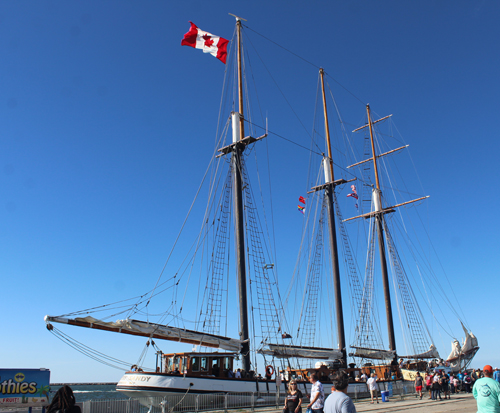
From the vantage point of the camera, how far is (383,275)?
43.6m

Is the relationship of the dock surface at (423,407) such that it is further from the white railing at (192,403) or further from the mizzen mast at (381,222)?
the mizzen mast at (381,222)

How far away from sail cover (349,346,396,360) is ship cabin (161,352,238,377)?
16.1m

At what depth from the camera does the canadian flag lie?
1077 inches

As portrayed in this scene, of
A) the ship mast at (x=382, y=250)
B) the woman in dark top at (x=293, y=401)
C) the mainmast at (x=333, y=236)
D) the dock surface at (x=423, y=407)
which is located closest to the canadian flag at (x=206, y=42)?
the mainmast at (x=333, y=236)

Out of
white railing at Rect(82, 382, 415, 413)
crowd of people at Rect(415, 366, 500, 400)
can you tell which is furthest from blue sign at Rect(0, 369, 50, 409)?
crowd of people at Rect(415, 366, 500, 400)

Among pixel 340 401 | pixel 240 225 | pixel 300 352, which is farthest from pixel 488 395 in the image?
pixel 300 352

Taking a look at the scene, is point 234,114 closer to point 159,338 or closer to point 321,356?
point 159,338

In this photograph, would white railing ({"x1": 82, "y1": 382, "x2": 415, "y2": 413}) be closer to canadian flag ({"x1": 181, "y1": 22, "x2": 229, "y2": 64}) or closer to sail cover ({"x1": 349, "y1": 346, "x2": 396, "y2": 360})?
sail cover ({"x1": 349, "y1": 346, "x2": 396, "y2": 360})

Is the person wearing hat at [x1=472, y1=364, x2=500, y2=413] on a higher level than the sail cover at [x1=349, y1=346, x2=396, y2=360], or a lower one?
higher

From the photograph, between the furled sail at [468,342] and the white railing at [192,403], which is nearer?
the white railing at [192,403]

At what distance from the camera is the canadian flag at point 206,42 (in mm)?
27344

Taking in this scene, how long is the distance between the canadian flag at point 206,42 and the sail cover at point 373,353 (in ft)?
81.8

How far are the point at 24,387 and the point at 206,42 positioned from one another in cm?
2273

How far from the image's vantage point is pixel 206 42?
27.9 metres
